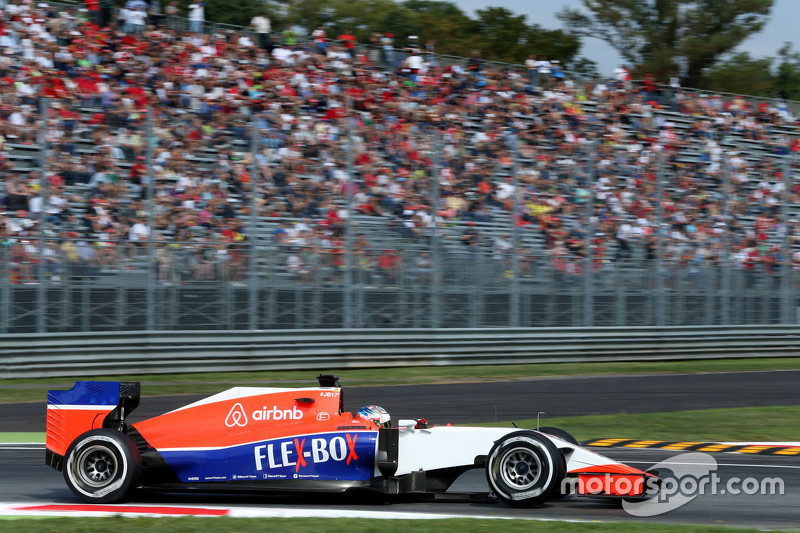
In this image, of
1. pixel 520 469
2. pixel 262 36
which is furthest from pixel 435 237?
pixel 520 469

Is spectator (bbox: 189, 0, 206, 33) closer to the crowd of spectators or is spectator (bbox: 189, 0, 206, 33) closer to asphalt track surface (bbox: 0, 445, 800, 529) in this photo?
A: the crowd of spectators

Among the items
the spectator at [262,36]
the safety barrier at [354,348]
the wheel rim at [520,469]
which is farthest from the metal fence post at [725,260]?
the wheel rim at [520,469]

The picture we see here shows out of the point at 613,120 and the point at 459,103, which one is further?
the point at 613,120

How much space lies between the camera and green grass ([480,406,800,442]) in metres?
10.7

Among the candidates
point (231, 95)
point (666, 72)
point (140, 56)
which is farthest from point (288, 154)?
point (666, 72)

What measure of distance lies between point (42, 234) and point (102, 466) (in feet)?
24.5

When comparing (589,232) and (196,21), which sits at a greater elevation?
(196,21)

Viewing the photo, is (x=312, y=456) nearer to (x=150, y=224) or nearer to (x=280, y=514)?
(x=280, y=514)

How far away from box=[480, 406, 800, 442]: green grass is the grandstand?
537 centimetres

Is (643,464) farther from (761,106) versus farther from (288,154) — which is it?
(761,106)

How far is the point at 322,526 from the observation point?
6270 mm

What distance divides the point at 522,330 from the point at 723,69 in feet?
120

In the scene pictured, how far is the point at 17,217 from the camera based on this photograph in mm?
13758

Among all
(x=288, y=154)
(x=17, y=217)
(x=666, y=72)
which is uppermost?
(x=666, y=72)
